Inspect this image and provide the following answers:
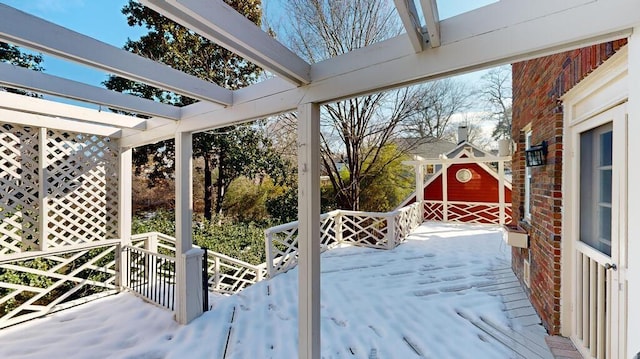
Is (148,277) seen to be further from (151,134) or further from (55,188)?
(151,134)

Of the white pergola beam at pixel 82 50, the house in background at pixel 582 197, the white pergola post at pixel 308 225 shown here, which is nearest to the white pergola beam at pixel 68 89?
the white pergola beam at pixel 82 50

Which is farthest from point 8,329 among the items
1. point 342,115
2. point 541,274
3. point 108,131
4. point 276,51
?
point 342,115

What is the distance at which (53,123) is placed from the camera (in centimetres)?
346

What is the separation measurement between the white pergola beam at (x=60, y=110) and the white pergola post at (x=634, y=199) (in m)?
4.19

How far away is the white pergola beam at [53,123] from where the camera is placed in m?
3.15

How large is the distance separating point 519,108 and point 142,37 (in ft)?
27.7

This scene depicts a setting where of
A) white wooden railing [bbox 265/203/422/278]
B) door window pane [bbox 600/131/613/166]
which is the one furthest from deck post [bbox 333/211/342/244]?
door window pane [bbox 600/131/613/166]

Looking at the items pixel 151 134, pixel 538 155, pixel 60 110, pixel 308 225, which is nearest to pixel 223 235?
pixel 151 134

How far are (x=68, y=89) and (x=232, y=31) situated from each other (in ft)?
5.68

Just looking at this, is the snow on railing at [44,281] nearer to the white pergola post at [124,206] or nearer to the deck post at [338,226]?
the white pergola post at [124,206]

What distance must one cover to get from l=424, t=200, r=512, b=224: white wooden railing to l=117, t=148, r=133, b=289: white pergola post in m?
8.59

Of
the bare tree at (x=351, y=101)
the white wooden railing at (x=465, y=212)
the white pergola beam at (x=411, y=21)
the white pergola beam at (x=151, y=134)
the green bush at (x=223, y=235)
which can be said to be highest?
the bare tree at (x=351, y=101)

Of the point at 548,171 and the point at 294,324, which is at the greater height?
the point at 548,171

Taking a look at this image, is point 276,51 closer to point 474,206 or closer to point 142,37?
point 142,37
